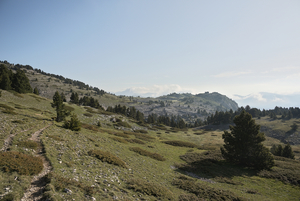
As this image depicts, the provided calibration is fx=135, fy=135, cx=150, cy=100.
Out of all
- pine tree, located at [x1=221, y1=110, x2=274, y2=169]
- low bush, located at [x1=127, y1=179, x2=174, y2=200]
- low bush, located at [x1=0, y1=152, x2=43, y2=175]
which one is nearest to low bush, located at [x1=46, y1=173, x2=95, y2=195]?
low bush, located at [x1=0, y1=152, x2=43, y2=175]

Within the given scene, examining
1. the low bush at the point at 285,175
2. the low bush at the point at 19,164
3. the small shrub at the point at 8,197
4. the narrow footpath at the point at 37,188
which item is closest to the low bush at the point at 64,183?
the narrow footpath at the point at 37,188

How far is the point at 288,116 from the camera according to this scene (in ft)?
486

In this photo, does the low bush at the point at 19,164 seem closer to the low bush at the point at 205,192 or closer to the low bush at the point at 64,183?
the low bush at the point at 64,183

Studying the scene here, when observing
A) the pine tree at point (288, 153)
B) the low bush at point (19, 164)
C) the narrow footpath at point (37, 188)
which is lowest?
the pine tree at point (288, 153)

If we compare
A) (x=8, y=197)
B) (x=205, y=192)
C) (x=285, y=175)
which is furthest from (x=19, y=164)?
(x=285, y=175)

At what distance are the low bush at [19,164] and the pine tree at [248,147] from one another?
34.4m

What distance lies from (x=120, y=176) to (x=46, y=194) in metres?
8.16

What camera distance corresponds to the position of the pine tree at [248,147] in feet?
91.9

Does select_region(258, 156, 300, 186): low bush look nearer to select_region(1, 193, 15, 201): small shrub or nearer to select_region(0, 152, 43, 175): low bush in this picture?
select_region(0, 152, 43, 175): low bush

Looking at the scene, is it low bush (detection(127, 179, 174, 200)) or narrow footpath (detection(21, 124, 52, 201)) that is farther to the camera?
low bush (detection(127, 179, 174, 200))

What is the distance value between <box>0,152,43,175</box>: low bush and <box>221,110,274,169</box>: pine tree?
34.4 m

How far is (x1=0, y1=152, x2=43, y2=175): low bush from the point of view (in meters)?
9.60

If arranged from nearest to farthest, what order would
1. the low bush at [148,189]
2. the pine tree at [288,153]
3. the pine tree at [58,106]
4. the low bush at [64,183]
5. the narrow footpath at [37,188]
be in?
the narrow footpath at [37,188]
the low bush at [64,183]
the low bush at [148,189]
the pine tree at [58,106]
the pine tree at [288,153]

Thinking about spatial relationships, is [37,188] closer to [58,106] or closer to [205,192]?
[205,192]
